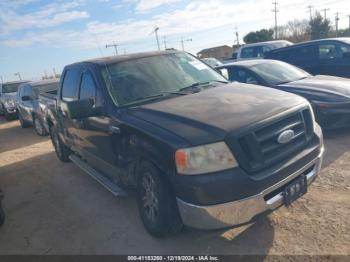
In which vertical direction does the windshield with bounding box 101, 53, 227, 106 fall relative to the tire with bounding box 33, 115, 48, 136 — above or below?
above

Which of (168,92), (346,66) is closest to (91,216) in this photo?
(168,92)

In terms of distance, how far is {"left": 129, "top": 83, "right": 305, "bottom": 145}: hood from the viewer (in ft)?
9.68

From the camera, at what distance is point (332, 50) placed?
880cm

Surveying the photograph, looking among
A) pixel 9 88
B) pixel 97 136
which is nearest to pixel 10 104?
pixel 9 88

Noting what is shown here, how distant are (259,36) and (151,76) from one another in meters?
44.4

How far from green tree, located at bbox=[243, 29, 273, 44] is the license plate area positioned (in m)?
44.6

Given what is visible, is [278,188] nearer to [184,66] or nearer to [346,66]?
[184,66]

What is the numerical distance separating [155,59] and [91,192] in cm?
230

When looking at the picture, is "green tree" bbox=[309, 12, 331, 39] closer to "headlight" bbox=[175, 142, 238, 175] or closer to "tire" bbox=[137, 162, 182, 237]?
"tire" bbox=[137, 162, 182, 237]

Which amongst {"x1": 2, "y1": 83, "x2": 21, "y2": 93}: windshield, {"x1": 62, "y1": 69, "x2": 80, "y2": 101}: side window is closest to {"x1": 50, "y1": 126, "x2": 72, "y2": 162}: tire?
{"x1": 62, "y1": 69, "x2": 80, "y2": 101}: side window

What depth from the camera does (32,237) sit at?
4.15 metres

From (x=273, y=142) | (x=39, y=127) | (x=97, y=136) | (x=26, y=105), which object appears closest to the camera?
(x=273, y=142)

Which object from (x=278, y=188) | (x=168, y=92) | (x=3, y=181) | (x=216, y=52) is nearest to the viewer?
(x=278, y=188)

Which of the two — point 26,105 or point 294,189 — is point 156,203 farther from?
point 26,105
